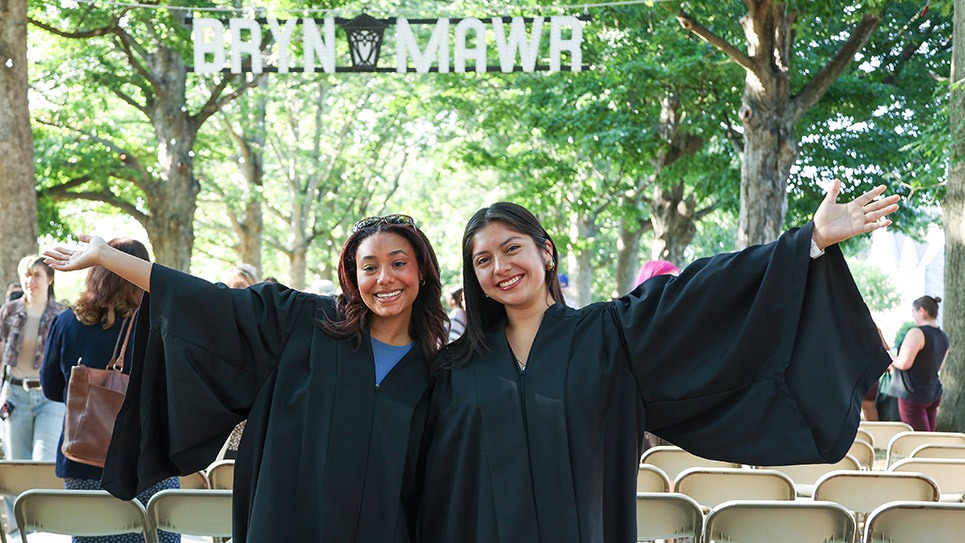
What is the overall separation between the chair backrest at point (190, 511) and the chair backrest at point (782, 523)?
1.86 m

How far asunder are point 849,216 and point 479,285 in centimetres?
108

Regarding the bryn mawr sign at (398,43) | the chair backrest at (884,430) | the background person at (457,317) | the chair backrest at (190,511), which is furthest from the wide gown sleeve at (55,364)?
the bryn mawr sign at (398,43)

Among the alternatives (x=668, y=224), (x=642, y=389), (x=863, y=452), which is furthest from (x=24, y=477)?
(x=668, y=224)

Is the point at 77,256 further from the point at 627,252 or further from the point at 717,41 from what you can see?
the point at 627,252

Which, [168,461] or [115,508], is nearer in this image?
[168,461]

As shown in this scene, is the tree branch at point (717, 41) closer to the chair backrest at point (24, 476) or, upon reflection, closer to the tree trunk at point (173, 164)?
the chair backrest at point (24, 476)

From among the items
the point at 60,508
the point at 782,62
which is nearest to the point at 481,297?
the point at 60,508

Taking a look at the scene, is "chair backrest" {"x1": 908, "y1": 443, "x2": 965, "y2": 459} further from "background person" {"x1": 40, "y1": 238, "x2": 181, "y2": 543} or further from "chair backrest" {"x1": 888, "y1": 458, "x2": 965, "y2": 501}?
"background person" {"x1": 40, "y1": 238, "x2": 181, "y2": 543}

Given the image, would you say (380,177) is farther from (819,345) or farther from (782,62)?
(819,345)

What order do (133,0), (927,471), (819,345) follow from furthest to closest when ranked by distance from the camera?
(133,0) → (927,471) → (819,345)

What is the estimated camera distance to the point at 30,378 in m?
6.43

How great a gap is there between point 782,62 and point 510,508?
31.5 feet

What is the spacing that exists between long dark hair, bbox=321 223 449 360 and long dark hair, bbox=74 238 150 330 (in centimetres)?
141

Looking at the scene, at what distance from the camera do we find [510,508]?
3.06 m
